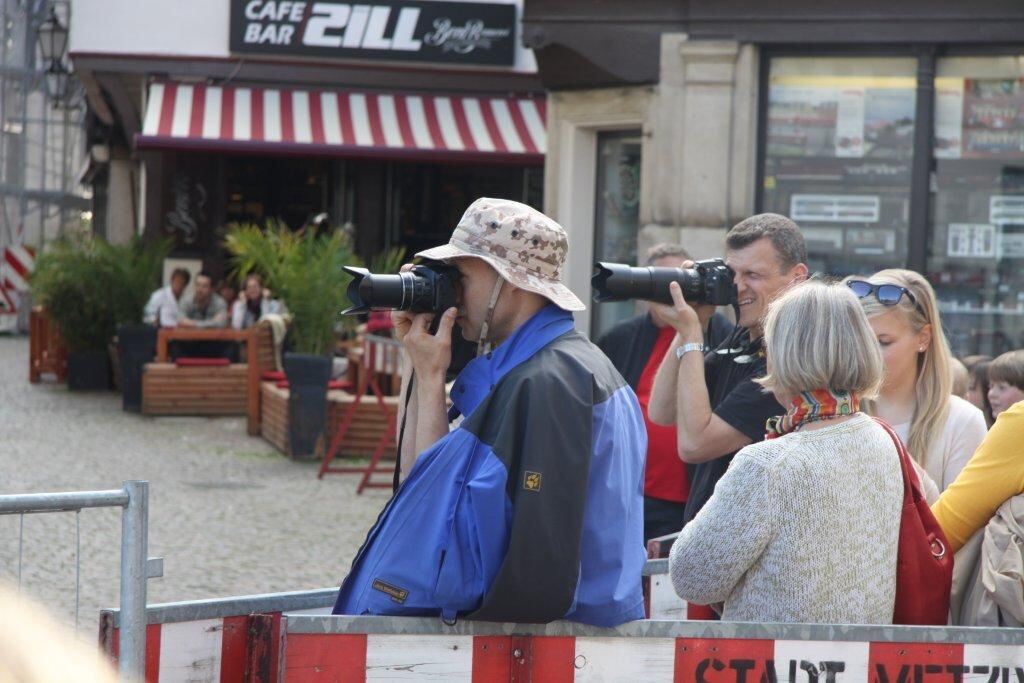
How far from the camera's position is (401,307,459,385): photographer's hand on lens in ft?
9.92

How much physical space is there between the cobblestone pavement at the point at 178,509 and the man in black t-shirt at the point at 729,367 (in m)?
2.02

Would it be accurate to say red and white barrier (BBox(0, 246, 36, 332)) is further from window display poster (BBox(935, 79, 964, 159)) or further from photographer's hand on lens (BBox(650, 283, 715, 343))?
photographer's hand on lens (BBox(650, 283, 715, 343))

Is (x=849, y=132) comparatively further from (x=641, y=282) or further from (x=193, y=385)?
(x=193, y=385)

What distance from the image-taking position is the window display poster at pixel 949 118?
30.7ft

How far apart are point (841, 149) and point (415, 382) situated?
6.96 m

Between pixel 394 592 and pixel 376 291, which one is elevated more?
pixel 376 291

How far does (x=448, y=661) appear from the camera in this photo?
2850 mm

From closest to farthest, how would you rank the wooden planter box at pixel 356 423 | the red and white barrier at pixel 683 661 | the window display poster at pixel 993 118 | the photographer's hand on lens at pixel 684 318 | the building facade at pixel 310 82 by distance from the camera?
the red and white barrier at pixel 683 661 < the photographer's hand on lens at pixel 684 318 < the window display poster at pixel 993 118 < the wooden planter box at pixel 356 423 < the building facade at pixel 310 82

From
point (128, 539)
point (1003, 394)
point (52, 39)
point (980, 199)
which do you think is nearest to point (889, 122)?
point (980, 199)

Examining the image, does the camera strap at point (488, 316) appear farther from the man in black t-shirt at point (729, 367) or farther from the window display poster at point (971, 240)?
the window display poster at point (971, 240)

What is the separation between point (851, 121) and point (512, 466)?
738 cm

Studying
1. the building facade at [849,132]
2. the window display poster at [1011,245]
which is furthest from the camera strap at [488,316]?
the window display poster at [1011,245]

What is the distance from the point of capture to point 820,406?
9.61ft

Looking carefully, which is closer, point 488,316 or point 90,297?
point 488,316
